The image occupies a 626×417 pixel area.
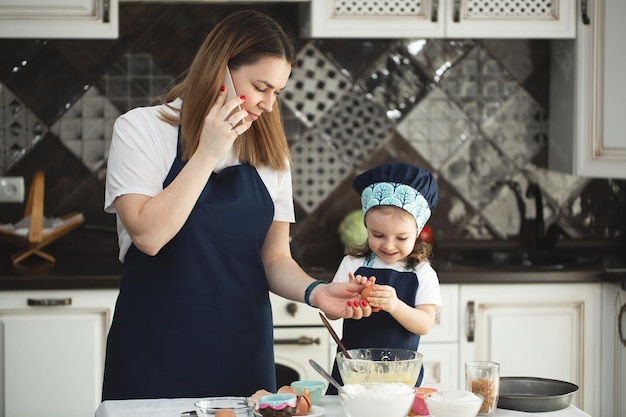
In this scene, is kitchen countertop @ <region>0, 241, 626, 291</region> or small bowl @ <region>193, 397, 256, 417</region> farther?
kitchen countertop @ <region>0, 241, 626, 291</region>

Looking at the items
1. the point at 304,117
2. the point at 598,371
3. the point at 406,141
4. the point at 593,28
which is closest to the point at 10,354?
the point at 304,117

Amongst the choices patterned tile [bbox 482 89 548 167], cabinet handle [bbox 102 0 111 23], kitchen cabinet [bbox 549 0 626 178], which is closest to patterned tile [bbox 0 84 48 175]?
cabinet handle [bbox 102 0 111 23]

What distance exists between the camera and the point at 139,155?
206 centimetres

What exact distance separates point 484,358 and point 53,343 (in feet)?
4.71

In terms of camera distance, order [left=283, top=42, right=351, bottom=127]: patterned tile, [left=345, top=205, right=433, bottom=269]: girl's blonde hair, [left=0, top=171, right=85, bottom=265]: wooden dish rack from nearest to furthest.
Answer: [left=345, top=205, right=433, bottom=269]: girl's blonde hair < [left=0, top=171, right=85, bottom=265]: wooden dish rack < [left=283, top=42, right=351, bottom=127]: patterned tile

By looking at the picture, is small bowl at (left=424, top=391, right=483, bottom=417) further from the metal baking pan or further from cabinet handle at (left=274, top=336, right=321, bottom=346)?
cabinet handle at (left=274, top=336, right=321, bottom=346)

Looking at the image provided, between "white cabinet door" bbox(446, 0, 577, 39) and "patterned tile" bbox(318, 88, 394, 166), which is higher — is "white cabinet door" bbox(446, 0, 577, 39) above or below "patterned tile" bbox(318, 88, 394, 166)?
above

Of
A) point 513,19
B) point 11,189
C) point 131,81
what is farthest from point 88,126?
point 513,19

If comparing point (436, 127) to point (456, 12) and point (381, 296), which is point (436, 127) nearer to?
point (456, 12)

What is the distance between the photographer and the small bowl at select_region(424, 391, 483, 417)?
5.44 feet

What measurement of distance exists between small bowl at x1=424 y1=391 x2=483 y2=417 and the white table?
11cm

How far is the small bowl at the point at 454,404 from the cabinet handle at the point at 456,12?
2053 mm

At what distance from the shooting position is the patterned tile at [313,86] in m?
3.80

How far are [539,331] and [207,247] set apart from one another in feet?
5.26
